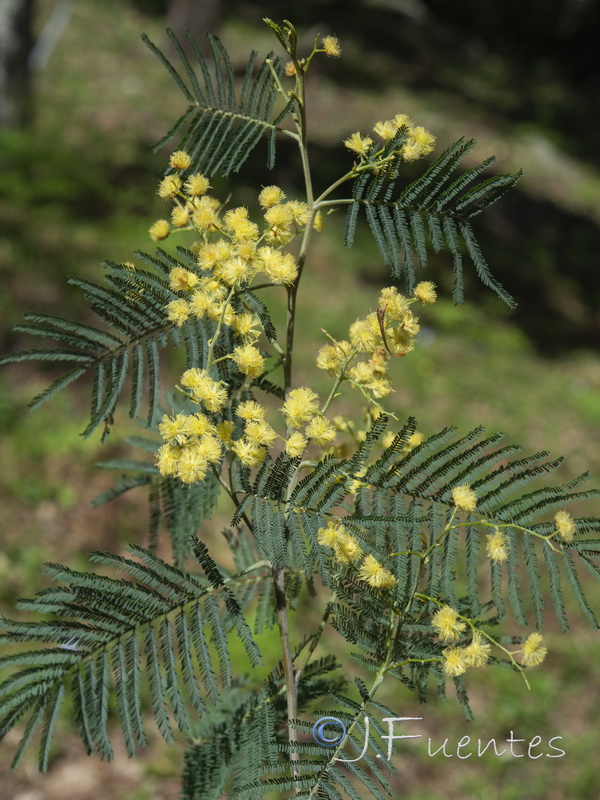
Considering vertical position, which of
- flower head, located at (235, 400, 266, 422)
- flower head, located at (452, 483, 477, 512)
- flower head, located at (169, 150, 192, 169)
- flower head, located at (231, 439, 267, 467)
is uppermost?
flower head, located at (169, 150, 192, 169)

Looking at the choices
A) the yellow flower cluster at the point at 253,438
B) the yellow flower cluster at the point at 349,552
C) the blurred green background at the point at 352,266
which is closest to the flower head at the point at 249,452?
the yellow flower cluster at the point at 253,438

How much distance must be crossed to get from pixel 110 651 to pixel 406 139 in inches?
32.2

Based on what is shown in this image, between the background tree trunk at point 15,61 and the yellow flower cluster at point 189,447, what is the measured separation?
5815 millimetres

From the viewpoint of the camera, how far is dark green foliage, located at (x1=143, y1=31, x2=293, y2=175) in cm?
115

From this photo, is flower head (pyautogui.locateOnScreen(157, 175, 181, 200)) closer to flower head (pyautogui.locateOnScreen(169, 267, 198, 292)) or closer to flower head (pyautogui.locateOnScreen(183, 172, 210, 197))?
flower head (pyautogui.locateOnScreen(183, 172, 210, 197))

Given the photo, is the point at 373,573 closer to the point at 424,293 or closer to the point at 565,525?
the point at 565,525

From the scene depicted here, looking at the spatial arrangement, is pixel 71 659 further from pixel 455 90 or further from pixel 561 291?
pixel 455 90

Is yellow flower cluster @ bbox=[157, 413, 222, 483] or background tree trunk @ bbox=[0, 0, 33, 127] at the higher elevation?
background tree trunk @ bbox=[0, 0, 33, 127]

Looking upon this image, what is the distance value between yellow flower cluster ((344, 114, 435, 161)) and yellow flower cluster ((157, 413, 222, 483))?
0.44 meters

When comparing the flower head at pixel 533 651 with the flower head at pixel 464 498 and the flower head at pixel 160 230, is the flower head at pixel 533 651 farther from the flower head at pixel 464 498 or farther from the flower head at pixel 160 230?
the flower head at pixel 160 230

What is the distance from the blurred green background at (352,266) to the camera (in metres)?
3.28

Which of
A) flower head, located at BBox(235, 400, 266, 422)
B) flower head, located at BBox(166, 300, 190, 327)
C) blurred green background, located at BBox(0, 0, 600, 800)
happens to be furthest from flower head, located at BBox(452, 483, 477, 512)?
blurred green background, located at BBox(0, 0, 600, 800)

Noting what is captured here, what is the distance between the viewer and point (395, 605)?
3.50 ft

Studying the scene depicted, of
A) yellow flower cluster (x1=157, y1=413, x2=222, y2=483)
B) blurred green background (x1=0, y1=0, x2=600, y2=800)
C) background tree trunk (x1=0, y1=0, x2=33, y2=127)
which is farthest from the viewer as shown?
background tree trunk (x1=0, y1=0, x2=33, y2=127)
